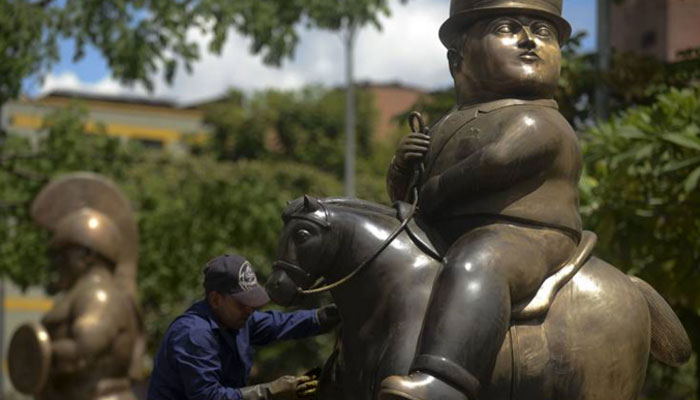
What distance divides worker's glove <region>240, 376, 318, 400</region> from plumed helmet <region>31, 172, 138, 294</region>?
5944mm

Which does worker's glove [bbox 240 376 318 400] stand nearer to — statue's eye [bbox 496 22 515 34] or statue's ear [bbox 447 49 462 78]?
statue's ear [bbox 447 49 462 78]

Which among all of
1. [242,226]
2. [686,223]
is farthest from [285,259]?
[242,226]

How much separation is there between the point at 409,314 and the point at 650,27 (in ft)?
72.5

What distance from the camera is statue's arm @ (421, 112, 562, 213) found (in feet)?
15.8

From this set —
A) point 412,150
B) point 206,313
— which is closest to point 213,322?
point 206,313

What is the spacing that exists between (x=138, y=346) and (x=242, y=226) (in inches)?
408

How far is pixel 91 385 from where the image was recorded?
10.3 meters

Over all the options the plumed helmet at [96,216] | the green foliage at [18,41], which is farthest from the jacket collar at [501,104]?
the green foliage at [18,41]

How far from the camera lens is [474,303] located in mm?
4531

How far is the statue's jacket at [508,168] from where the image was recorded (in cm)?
484

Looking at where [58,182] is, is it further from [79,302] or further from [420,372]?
[420,372]

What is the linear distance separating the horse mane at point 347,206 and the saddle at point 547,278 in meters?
0.05

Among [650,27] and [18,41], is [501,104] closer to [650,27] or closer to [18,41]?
[18,41]

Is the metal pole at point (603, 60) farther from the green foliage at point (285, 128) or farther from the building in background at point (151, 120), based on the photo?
the building in background at point (151, 120)
